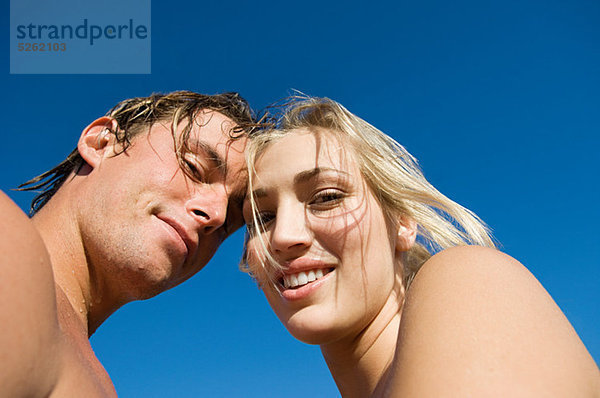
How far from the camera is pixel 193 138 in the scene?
3.52 metres

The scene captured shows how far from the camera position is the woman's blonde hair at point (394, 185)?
2795mm

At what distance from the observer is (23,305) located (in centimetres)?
145

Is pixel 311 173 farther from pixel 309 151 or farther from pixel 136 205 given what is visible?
pixel 136 205

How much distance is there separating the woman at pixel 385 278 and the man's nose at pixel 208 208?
381mm

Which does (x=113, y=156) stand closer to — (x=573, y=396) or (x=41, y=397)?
(x=41, y=397)

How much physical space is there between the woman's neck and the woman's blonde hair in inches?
11.9

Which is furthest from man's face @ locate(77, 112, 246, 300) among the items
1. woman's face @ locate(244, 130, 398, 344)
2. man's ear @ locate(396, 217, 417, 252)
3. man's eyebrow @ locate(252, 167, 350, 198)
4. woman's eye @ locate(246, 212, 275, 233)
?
man's ear @ locate(396, 217, 417, 252)

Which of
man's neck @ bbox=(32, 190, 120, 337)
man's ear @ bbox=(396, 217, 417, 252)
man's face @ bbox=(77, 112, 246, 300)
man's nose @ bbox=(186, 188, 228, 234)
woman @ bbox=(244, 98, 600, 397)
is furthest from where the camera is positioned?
man's nose @ bbox=(186, 188, 228, 234)

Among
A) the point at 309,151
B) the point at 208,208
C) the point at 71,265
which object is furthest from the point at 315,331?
the point at 71,265

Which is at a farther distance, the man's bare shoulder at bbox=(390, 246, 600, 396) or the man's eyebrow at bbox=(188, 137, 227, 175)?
the man's eyebrow at bbox=(188, 137, 227, 175)

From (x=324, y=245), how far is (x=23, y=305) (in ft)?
5.18

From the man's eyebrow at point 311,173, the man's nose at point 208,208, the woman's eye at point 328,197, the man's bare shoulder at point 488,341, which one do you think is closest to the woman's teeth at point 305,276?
the woman's eye at point 328,197

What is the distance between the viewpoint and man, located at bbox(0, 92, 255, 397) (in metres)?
3.03

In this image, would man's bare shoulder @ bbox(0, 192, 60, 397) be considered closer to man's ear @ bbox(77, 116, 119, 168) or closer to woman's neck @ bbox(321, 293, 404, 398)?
woman's neck @ bbox(321, 293, 404, 398)
